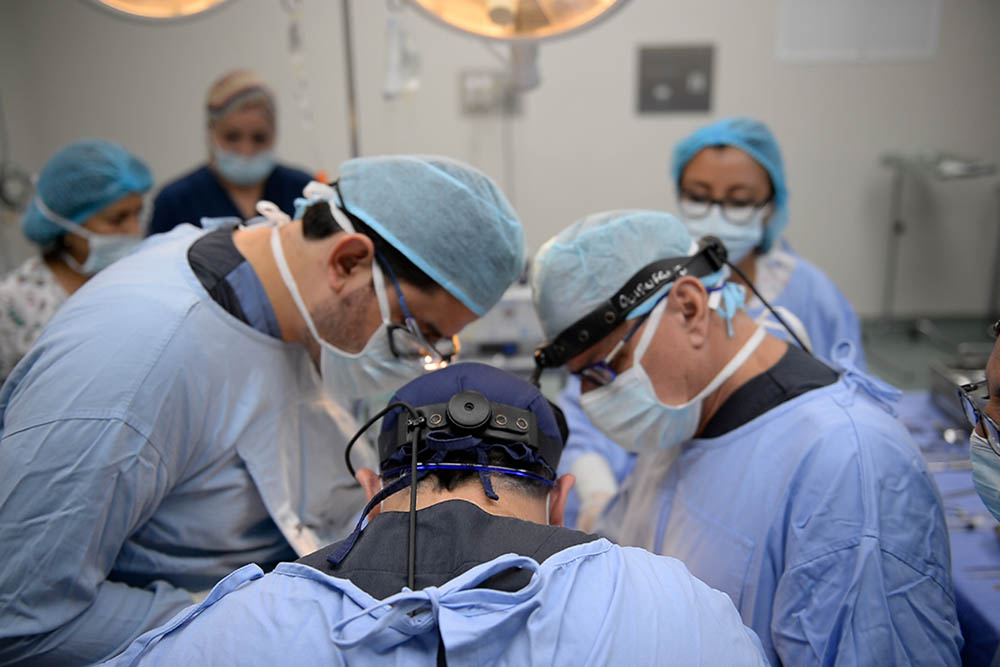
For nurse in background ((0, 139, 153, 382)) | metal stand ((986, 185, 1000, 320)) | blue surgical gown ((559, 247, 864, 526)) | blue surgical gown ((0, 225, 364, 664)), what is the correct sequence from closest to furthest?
blue surgical gown ((0, 225, 364, 664))
blue surgical gown ((559, 247, 864, 526))
nurse in background ((0, 139, 153, 382))
metal stand ((986, 185, 1000, 320))

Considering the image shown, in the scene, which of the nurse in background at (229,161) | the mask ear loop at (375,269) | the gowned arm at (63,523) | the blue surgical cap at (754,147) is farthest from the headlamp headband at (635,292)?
the nurse in background at (229,161)

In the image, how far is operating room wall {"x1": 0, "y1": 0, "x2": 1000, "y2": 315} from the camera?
4.62 metres

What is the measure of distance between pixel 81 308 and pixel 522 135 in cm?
407

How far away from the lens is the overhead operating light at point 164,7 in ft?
4.21

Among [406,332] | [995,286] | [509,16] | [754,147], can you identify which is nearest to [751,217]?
[754,147]

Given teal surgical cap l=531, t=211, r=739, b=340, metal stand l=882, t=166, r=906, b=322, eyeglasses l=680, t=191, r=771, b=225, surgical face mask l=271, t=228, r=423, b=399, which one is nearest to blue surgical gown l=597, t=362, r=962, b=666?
teal surgical cap l=531, t=211, r=739, b=340

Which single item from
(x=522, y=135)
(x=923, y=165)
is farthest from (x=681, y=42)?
(x=923, y=165)

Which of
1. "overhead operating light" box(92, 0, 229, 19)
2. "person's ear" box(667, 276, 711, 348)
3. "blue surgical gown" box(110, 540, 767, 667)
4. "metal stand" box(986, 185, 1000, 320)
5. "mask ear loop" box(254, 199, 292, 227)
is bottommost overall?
"metal stand" box(986, 185, 1000, 320)

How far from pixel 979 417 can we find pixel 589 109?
4259 mm

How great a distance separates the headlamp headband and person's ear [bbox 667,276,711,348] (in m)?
0.02

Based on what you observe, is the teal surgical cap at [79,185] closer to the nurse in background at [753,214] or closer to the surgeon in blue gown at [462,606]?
the nurse in background at [753,214]

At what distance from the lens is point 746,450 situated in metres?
1.27

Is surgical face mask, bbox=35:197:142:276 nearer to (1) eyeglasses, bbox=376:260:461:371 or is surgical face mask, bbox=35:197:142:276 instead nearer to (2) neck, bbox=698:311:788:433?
(1) eyeglasses, bbox=376:260:461:371

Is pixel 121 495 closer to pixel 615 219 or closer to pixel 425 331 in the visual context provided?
pixel 425 331
